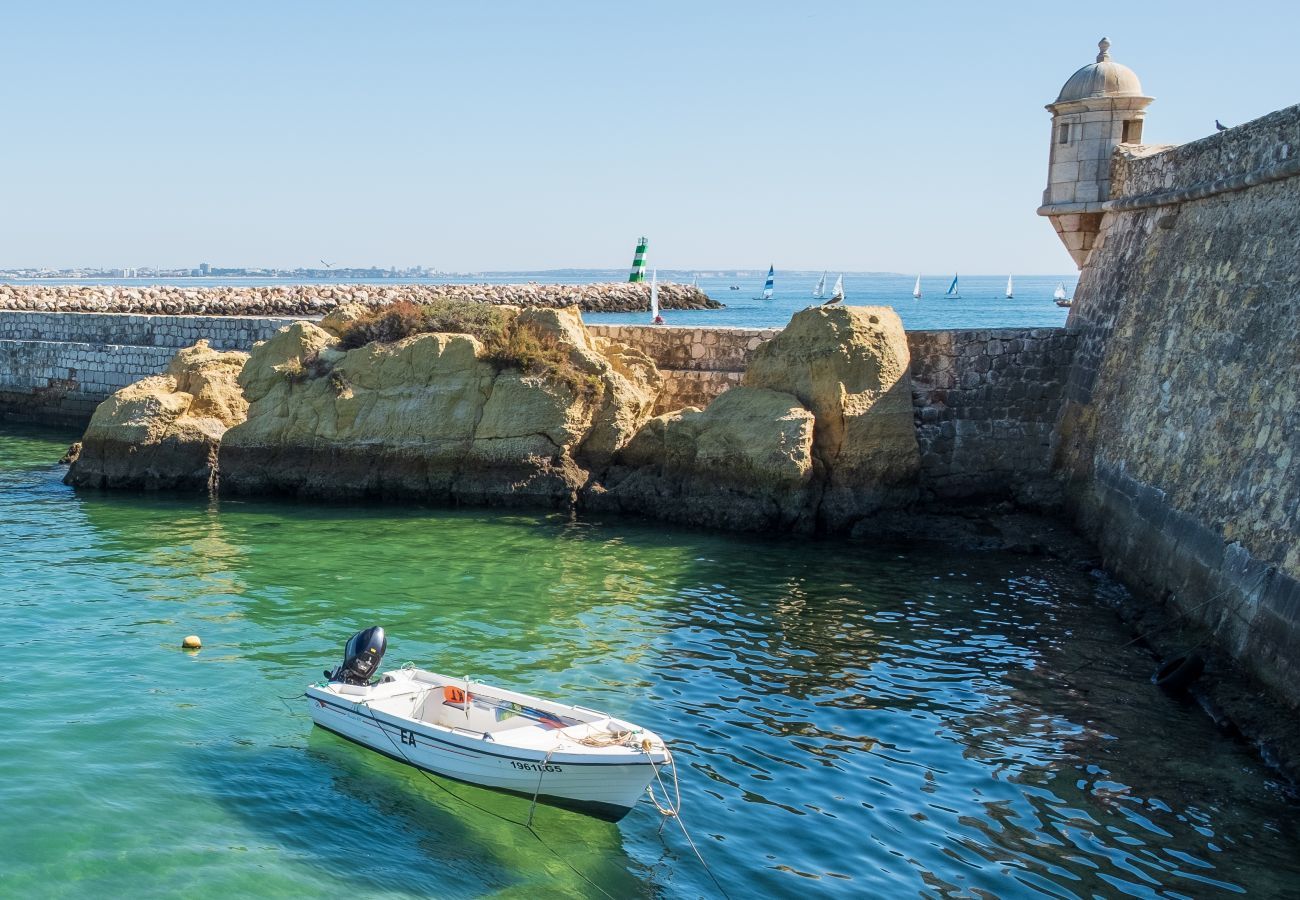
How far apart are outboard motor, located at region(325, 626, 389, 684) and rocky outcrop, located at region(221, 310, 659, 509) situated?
350 inches

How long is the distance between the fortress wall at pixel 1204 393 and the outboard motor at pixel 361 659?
8007 mm

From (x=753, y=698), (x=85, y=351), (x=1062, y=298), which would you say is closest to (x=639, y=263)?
(x=1062, y=298)

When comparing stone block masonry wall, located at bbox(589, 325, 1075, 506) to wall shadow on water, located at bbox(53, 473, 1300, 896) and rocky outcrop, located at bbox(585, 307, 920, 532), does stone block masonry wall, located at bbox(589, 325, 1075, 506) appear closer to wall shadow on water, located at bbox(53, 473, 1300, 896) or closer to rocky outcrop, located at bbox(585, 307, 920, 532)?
rocky outcrop, located at bbox(585, 307, 920, 532)

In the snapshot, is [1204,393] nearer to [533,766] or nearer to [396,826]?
[533,766]

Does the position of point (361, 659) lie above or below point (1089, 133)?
below

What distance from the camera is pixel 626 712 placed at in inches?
431

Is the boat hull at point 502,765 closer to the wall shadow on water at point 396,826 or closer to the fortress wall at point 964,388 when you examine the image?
the wall shadow on water at point 396,826

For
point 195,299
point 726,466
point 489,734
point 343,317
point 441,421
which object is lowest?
point 489,734

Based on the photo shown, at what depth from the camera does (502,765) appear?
30.0 ft

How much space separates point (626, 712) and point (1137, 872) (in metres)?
4.59

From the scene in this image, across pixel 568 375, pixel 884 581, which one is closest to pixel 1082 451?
pixel 884 581

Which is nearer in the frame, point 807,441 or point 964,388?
point 807,441

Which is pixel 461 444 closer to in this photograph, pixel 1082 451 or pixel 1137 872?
pixel 1082 451

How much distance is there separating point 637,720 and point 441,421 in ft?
33.9
